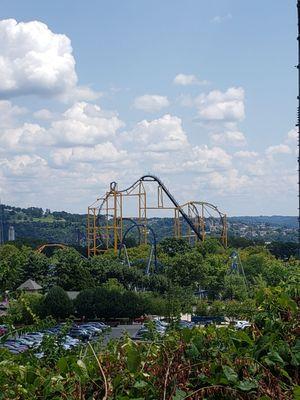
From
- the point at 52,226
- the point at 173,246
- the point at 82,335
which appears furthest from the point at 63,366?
the point at 52,226

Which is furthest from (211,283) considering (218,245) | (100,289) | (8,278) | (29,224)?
(29,224)

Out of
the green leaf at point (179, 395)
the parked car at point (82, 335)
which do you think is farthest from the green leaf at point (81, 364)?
the parked car at point (82, 335)

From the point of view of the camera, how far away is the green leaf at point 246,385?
6.20 ft

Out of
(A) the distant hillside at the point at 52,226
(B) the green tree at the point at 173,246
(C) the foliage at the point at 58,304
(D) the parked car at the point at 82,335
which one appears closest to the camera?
(D) the parked car at the point at 82,335

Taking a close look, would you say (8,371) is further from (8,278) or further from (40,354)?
(8,278)

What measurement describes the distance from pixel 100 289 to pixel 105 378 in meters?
27.1

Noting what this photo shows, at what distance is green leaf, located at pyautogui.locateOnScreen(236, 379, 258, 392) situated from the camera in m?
1.89

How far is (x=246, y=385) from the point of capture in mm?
1896

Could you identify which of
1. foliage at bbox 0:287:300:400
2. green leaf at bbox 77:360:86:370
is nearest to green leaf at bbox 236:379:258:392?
foliage at bbox 0:287:300:400

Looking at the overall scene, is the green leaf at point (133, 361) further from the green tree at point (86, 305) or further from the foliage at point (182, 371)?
the green tree at point (86, 305)

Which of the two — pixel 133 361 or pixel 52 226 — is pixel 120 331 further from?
pixel 52 226

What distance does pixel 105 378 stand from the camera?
6.54 ft

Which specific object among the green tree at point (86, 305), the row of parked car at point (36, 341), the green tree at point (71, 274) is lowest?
the green tree at point (86, 305)

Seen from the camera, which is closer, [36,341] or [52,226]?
[36,341]
